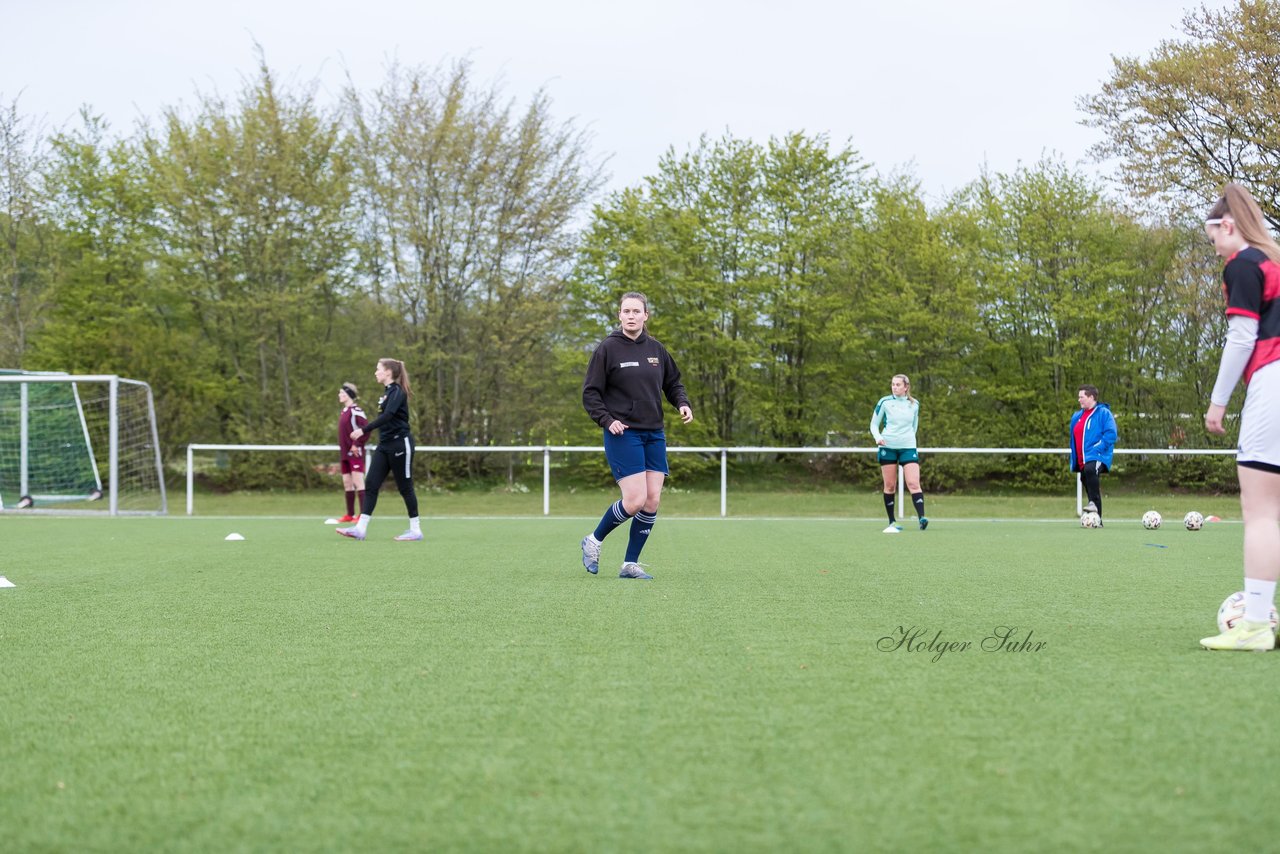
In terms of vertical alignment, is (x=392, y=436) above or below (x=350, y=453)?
above

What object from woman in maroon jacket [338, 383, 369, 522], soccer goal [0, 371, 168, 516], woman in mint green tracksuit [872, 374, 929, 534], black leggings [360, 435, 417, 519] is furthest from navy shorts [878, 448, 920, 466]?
soccer goal [0, 371, 168, 516]

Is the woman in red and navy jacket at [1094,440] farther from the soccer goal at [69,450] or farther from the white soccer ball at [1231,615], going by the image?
the soccer goal at [69,450]

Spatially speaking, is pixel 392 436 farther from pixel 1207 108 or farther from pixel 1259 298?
pixel 1207 108

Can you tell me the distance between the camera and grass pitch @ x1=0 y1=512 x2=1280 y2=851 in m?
2.39

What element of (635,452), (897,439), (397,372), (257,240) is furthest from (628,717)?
(257,240)

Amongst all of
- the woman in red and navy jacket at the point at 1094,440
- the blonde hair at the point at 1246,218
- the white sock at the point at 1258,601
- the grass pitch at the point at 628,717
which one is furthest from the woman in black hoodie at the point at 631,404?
the woman in red and navy jacket at the point at 1094,440

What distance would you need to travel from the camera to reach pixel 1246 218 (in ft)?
14.8

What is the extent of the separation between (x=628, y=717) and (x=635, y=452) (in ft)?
13.6

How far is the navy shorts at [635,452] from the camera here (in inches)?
291

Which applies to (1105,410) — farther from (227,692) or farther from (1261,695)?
(227,692)

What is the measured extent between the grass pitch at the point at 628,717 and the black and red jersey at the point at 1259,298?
114 centimetres

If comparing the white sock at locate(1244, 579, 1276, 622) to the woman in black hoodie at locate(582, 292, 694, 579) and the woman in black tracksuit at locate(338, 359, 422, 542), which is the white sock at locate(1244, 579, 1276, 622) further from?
the woman in black tracksuit at locate(338, 359, 422, 542)

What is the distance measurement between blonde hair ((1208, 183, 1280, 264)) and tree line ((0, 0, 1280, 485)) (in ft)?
63.1

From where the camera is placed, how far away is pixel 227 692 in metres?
3.77
